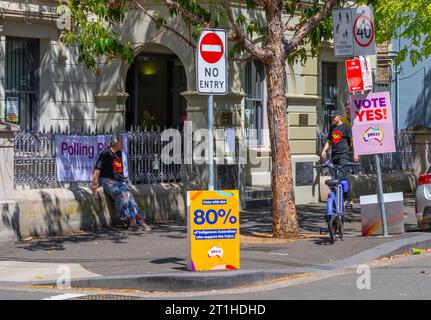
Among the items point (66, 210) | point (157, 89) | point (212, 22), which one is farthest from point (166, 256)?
point (157, 89)

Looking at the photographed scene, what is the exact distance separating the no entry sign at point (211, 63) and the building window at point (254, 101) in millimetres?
10111

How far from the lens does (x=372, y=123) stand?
575 inches

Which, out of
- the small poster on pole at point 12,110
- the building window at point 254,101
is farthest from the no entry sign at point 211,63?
the building window at point 254,101

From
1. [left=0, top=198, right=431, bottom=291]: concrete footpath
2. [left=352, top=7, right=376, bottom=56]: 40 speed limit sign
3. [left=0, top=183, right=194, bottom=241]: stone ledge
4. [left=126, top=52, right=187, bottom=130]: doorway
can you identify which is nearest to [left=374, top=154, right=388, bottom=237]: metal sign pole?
[left=0, top=198, right=431, bottom=291]: concrete footpath

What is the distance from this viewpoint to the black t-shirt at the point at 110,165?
16.5 m

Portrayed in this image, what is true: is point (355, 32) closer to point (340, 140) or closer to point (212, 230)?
point (340, 140)

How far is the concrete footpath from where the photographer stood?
11.0 metres

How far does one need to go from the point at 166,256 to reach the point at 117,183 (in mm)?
3748

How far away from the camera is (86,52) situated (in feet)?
46.5

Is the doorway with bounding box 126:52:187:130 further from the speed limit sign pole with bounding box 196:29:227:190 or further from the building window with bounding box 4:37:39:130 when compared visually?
the speed limit sign pole with bounding box 196:29:227:190

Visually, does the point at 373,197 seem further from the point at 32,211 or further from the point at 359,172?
the point at 359,172

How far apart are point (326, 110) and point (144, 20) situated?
6824 mm
